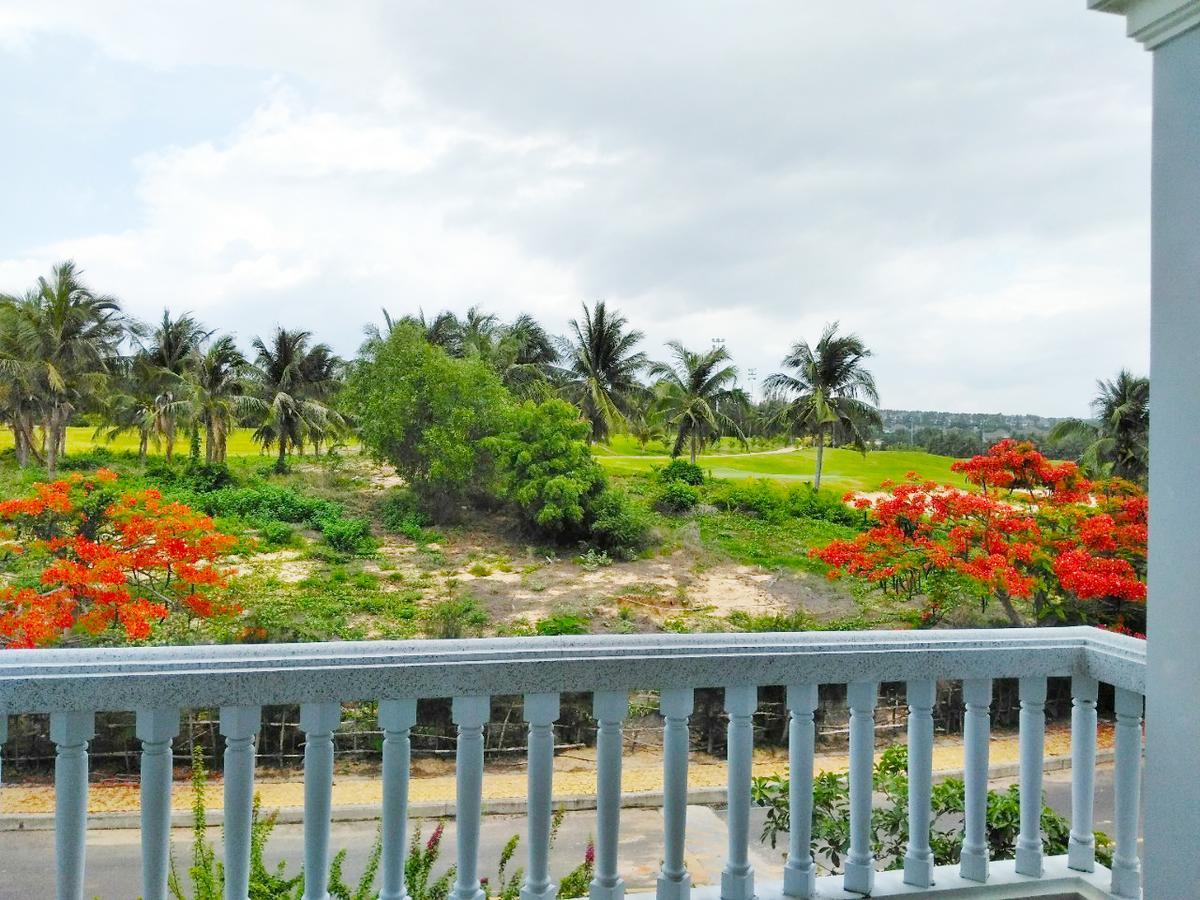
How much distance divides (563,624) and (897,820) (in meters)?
5.67

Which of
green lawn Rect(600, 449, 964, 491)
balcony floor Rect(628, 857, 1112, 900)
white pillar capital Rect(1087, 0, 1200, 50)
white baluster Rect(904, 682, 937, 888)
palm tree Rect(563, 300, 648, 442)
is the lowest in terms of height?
balcony floor Rect(628, 857, 1112, 900)

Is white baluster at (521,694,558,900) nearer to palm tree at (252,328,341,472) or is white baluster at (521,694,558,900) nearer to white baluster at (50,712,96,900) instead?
white baluster at (50,712,96,900)

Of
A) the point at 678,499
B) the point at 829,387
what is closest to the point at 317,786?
the point at 678,499

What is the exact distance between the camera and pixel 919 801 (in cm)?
108

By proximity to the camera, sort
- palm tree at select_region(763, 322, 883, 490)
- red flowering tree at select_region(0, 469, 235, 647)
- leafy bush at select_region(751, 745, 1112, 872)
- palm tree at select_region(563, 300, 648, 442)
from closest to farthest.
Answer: leafy bush at select_region(751, 745, 1112, 872)
red flowering tree at select_region(0, 469, 235, 647)
palm tree at select_region(763, 322, 883, 490)
palm tree at select_region(563, 300, 648, 442)

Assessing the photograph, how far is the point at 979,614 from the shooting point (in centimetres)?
662

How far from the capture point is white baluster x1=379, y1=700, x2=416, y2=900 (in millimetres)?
903

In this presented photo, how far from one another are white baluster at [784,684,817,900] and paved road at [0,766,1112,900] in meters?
0.07

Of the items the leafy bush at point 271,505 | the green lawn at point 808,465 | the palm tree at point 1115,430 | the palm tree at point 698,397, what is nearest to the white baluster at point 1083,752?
the palm tree at point 1115,430

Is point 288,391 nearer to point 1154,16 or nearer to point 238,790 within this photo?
point 238,790

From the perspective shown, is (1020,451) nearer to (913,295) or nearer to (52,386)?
(913,295)

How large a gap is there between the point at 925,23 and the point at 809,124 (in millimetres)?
5399

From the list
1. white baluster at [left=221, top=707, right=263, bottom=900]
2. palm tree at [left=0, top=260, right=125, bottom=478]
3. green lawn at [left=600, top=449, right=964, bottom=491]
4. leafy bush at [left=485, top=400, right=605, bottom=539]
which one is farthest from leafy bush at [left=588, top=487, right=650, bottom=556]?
white baluster at [left=221, top=707, right=263, bottom=900]

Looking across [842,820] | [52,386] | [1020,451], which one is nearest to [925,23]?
[1020,451]
